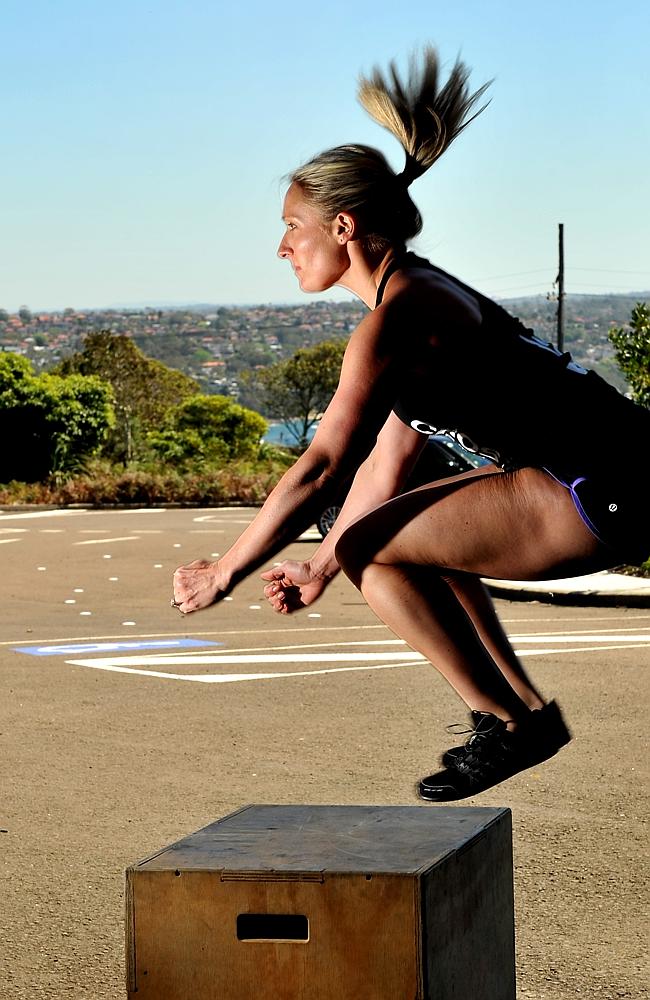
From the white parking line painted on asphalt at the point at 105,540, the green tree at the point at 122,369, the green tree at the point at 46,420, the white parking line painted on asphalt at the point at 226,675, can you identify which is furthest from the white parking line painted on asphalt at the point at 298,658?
the green tree at the point at 122,369

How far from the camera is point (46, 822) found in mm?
8055

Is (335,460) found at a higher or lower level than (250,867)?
higher

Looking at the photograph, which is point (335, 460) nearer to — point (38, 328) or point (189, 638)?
point (189, 638)

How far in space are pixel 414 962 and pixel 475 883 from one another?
0.55 metres

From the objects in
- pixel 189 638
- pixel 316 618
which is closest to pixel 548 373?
pixel 189 638

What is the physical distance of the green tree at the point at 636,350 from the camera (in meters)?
20.8

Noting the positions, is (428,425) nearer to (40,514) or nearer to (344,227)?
(344,227)

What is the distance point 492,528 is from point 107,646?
11.8m

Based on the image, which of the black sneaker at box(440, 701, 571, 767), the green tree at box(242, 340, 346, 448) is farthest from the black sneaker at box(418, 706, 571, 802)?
the green tree at box(242, 340, 346, 448)

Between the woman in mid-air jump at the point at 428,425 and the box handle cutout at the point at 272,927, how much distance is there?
2.48 feet

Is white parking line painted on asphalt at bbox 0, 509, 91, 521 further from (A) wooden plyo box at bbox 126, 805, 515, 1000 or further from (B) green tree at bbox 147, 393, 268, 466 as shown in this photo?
(A) wooden plyo box at bbox 126, 805, 515, 1000

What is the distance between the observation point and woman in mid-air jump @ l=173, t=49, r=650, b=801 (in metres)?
3.13

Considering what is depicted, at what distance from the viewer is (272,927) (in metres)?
3.87

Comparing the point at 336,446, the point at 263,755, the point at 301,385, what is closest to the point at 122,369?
the point at 301,385
